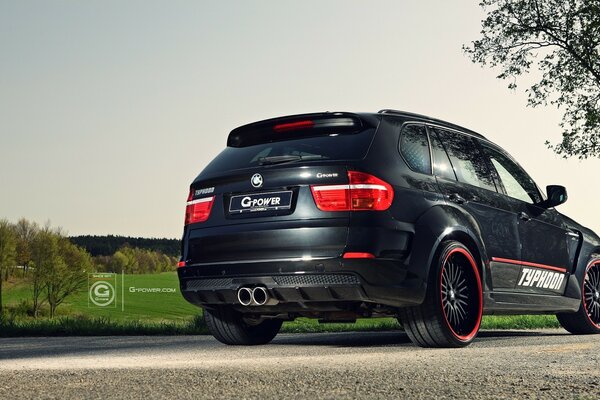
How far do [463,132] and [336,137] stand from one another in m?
1.94

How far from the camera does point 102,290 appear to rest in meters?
83.4

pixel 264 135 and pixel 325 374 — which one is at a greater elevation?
pixel 264 135

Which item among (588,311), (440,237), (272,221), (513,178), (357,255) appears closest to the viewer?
(357,255)

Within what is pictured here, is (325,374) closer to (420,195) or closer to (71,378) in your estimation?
(71,378)

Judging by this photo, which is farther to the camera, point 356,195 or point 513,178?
point 513,178

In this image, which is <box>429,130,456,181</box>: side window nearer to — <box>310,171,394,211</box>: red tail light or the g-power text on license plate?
<box>310,171,394,211</box>: red tail light

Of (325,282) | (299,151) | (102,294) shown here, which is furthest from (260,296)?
(102,294)

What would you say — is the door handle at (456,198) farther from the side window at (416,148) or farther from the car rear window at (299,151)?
the car rear window at (299,151)

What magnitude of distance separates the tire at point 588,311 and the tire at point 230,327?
4.06 meters

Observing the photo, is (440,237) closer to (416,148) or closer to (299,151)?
(416,148)

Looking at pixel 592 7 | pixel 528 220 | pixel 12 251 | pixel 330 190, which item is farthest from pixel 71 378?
pixel 12 251

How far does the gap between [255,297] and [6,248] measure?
70070 millimetres

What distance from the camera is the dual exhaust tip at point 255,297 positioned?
6.59 m

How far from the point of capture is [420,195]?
6.78 metres
